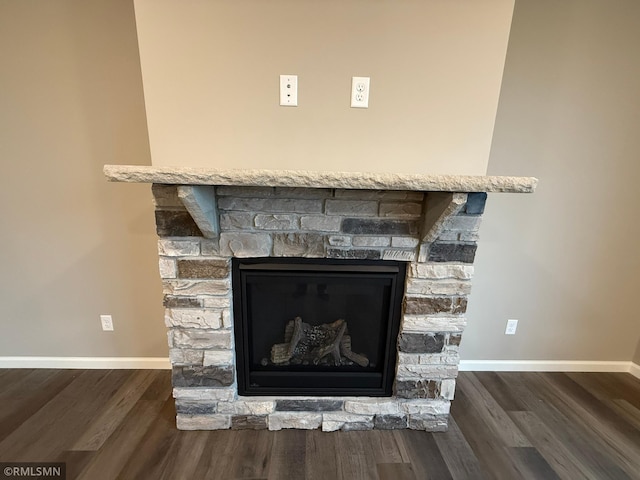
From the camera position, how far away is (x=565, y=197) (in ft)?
6.11

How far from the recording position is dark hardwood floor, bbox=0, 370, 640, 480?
141 centimetres

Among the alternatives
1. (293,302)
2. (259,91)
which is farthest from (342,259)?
(259,91)

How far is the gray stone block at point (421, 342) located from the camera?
5.06ft

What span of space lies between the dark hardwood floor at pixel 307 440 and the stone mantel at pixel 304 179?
4.25 ft

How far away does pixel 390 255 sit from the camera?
1.45m

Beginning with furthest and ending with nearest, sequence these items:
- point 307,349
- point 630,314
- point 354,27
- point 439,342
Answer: point 630,314, point 307,349, point 439,342, point 354,27

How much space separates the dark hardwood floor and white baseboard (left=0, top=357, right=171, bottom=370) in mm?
75

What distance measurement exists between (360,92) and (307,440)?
1721mm

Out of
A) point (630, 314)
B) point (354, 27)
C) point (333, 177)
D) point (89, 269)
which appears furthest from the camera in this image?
point (630, 314)

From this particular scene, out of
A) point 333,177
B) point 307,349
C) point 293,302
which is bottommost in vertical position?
point 307,349

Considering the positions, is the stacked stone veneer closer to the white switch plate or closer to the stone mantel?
the stone mantel

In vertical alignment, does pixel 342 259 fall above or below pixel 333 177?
below

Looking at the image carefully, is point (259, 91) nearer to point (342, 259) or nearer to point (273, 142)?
point (273, 142)

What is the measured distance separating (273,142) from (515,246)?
164cm
